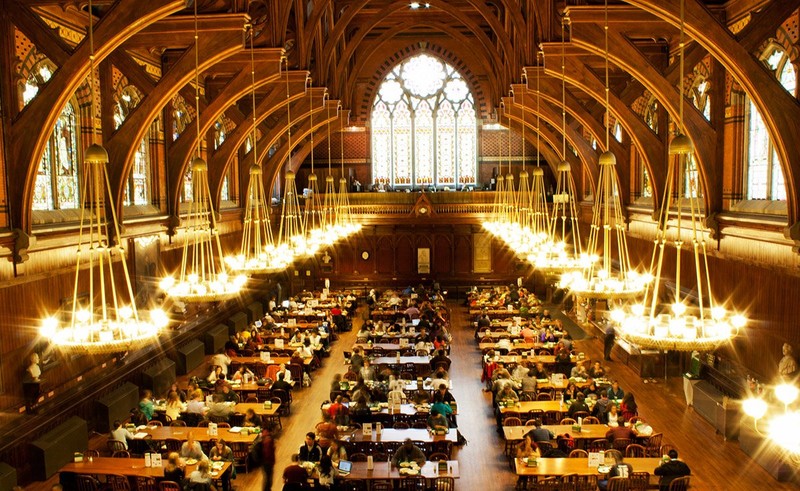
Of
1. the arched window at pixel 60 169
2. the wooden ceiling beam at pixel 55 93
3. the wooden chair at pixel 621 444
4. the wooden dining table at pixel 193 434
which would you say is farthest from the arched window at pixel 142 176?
the wooden chair at pixel 621 444

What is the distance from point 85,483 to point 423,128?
2679 cm

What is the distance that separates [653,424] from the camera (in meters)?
15.5

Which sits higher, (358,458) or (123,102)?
(123,102)

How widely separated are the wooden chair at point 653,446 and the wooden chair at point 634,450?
109 mm

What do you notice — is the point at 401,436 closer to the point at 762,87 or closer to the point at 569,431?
the point at 569,431

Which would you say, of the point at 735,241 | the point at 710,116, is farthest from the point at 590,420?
the point at 710,116

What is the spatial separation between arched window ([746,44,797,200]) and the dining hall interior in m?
0.06

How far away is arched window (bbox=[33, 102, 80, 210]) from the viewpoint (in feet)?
45.7

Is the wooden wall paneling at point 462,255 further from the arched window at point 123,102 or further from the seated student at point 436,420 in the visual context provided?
the seated student at point 436,420

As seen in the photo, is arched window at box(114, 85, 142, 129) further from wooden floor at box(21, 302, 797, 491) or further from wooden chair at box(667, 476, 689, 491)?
wooden chair at box(667, 476, 689, 491)

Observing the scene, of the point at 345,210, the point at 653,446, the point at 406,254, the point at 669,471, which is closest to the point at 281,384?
the point at 653,446

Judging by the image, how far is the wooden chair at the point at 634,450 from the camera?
11.8 metres

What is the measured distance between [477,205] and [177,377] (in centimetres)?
1680

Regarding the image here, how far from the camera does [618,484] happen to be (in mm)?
10359
